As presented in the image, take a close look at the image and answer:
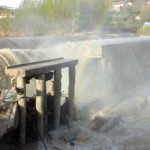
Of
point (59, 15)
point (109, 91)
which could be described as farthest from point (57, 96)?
point (59, 15)

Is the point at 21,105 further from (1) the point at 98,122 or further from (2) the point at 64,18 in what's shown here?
(2) the point at 64,18

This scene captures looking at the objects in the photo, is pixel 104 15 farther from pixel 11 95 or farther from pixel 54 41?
pixel 11 95

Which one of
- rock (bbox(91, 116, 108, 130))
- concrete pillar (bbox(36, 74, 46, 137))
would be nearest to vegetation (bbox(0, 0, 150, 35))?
rock (bbox(91, 116, 108, 130))

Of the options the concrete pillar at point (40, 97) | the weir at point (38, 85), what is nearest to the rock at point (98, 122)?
the weir at point (38, 85)

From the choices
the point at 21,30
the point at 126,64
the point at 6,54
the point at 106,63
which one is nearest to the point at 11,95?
the point at 6,54

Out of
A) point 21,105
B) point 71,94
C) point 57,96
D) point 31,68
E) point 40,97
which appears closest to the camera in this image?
point 21,105

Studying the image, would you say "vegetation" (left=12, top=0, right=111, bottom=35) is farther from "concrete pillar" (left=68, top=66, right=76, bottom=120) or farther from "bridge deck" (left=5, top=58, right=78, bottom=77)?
"bridge deck" (left=5, top=58, right=78, bottom=77)

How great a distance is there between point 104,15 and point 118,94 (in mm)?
27662

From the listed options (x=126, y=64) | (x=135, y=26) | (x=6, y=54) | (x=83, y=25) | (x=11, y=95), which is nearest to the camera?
(x=11, y=95)

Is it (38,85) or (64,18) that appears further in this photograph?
(64,18)

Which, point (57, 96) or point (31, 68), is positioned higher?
→ point (31, 68)

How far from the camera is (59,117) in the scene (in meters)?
11.5

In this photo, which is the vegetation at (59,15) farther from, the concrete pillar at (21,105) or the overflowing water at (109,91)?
the concrete pillar at (21,105)

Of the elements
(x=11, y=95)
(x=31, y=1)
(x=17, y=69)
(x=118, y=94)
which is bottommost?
(x=118, y=94)
